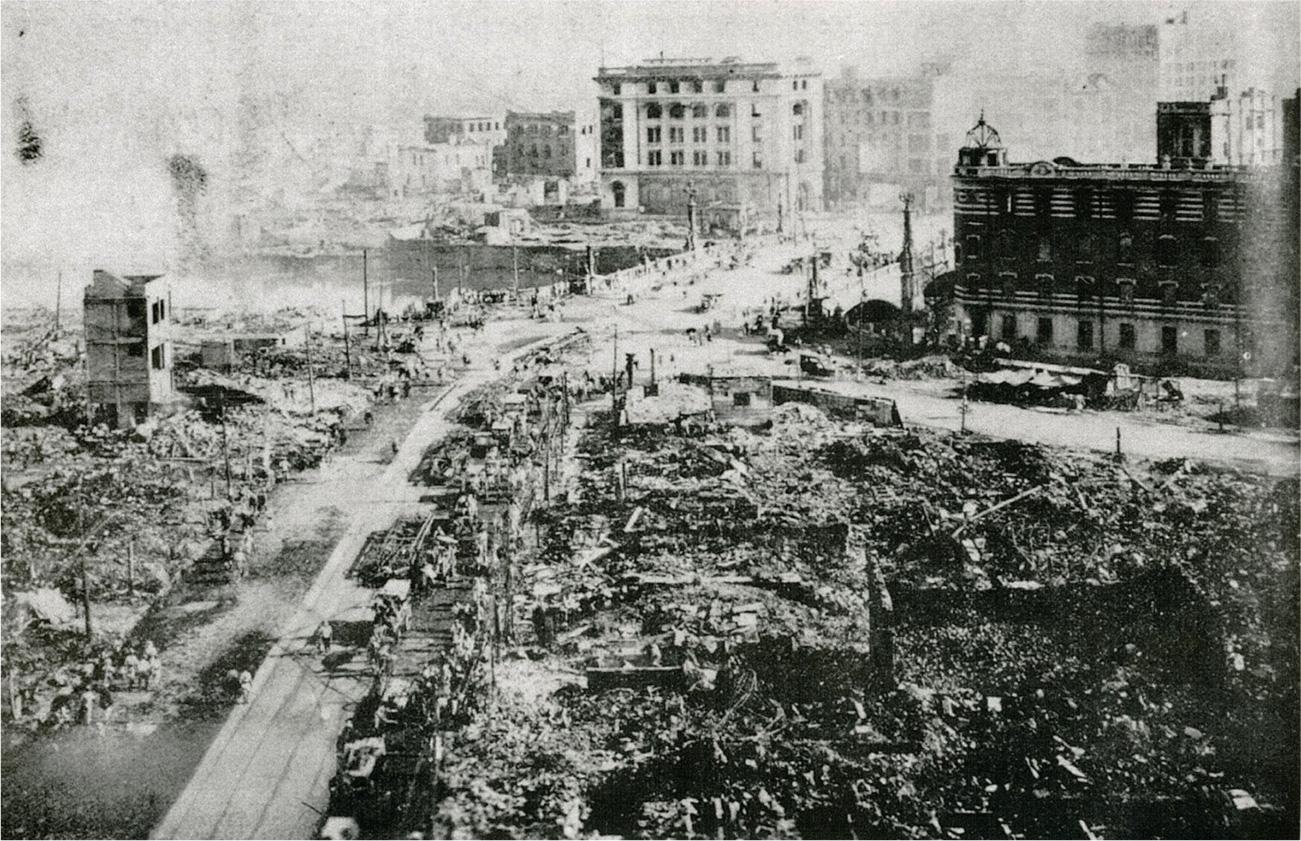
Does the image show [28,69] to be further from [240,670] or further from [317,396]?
[240,670]

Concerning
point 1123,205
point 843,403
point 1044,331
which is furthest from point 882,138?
point 843,403

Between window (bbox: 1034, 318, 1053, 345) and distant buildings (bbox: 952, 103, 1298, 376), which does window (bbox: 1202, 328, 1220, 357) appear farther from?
window (bbox: 1034, 318, 1053, 345)

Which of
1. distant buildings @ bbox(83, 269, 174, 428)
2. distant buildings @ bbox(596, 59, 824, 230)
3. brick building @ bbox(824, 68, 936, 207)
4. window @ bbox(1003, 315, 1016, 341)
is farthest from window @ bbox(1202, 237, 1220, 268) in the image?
brick building @ bbox(824, 68, 936, 207)

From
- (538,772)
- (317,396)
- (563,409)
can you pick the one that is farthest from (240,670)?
(317,396)

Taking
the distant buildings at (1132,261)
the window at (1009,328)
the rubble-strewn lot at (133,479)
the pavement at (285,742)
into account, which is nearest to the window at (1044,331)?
the distant buildings at (1132,261)

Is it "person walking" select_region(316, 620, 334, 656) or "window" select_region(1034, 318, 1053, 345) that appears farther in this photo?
"window" select_region(1034, 318, 1053, 345)

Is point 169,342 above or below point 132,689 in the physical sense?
above
